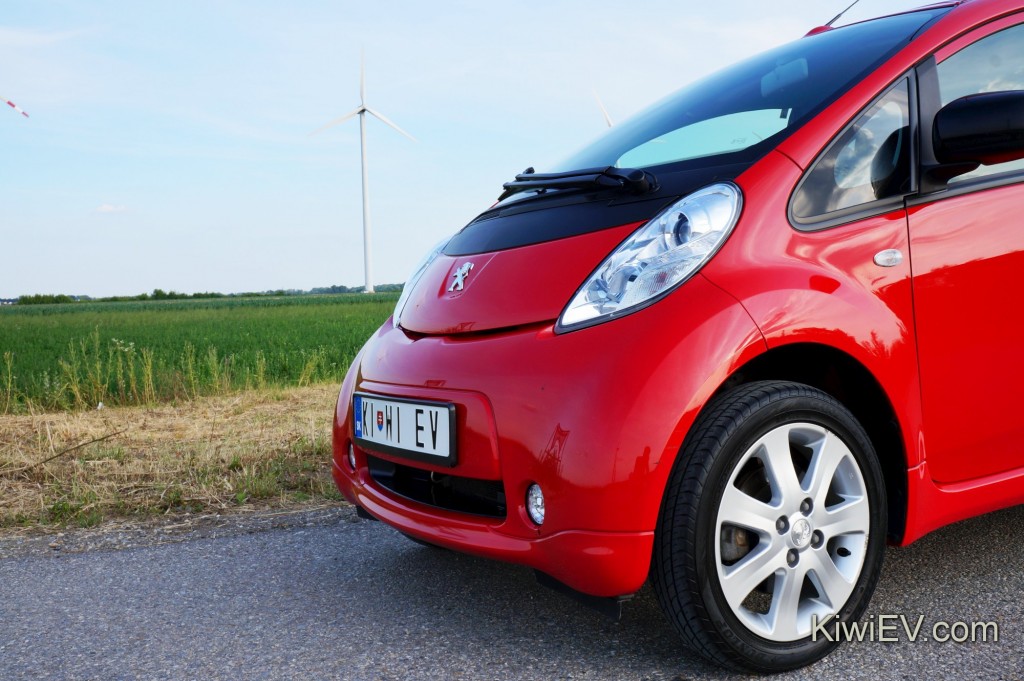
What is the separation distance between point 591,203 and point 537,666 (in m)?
1.13

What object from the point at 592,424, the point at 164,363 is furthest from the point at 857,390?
the point at 164,363

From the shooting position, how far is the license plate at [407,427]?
2.11 m

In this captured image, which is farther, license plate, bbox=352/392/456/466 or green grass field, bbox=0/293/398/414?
green grass field, bbox=0/293/398/414

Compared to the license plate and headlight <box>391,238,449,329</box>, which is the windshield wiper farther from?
the license plate

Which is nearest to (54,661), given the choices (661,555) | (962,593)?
(661,555)

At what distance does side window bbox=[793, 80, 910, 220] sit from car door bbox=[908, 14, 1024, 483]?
64 millimetres

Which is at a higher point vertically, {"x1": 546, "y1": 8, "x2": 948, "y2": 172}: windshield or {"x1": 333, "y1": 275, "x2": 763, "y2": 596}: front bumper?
{"x1": 546, "y1": 8, "x2": 948, "y2": 172}: windshield

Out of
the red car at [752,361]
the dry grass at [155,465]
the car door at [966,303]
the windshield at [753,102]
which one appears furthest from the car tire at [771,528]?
the dry grass at [155,465]

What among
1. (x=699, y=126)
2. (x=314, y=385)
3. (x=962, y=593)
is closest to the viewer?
(x=962, y=593)

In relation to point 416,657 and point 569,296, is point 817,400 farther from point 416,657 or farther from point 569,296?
point 416,657

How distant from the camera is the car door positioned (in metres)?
2.17

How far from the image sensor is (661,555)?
1876 millimetres

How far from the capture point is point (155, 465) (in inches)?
170

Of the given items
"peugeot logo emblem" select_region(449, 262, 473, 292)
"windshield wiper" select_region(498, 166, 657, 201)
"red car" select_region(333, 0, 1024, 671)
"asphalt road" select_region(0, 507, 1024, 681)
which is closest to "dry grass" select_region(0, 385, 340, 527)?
"asphalt road" select_region(0, 507, 1024, 681)
